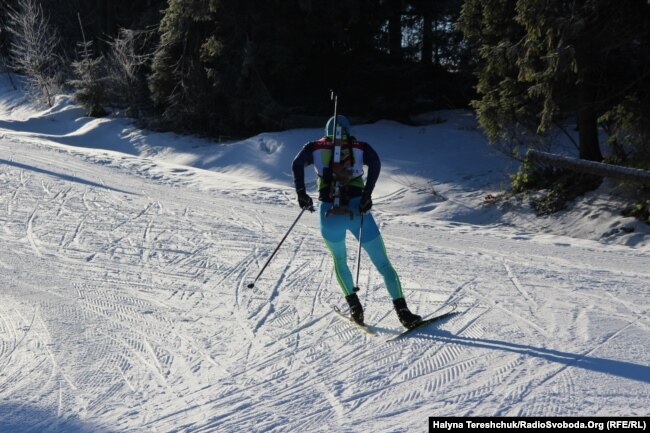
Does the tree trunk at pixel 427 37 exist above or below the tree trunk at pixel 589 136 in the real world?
above

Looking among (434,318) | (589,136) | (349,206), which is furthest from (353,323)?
(589,136)

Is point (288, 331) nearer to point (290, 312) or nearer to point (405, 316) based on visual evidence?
point (290, 312)

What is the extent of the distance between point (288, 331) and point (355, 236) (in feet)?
3.75

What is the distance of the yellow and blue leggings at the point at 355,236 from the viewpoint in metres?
6.89

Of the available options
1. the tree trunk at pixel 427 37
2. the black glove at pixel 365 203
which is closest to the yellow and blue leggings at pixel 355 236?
the black glove at pixel 365 203

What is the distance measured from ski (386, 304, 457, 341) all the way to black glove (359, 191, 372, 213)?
1.20m

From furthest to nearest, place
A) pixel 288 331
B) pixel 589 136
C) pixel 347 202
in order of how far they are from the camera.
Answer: pixel 589 136
pixel 288 331
pixel 347 202

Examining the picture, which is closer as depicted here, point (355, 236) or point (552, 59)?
point (355, 236)

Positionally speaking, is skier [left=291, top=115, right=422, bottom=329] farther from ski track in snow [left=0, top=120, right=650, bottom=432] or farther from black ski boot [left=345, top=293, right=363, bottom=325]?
ski track in snow [left=0, top=120, right=650, bottom=432]

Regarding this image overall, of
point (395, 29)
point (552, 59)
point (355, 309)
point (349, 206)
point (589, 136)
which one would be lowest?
point (355, 309)

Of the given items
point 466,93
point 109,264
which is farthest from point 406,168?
point 109,264

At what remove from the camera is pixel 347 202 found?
689 cm

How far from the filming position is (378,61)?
71.5ft

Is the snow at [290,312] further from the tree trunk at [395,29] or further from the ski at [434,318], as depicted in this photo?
the tree trunk at [395,29]
